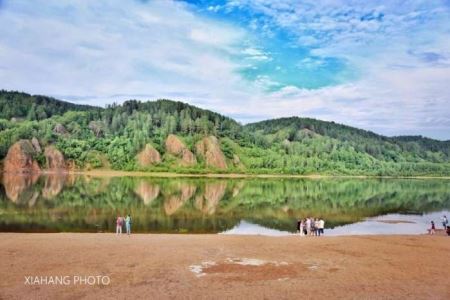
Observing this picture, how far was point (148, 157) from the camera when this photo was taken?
643 feet

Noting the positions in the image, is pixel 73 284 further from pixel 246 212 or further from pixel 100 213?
pixel 246 212

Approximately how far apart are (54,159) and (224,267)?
17827 cm

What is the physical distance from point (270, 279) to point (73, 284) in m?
9.47

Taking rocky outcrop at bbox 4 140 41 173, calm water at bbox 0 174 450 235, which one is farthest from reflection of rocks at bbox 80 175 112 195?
rocky outcrop at bbox 4 140 41 173

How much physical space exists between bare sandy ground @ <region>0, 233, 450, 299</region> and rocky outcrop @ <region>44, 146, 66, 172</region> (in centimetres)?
16004

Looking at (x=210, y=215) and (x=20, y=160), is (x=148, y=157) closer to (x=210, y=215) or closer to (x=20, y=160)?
(x=20, y=160)

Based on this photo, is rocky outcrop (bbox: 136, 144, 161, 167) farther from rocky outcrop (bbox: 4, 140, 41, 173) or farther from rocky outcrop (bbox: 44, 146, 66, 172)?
rocky outcrop (bbox: 4, 140, 41, 173)

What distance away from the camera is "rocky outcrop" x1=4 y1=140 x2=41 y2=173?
579 ft

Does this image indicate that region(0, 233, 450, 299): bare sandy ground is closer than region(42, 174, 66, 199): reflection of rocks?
Yes

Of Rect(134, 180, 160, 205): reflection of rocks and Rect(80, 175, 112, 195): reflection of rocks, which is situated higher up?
Rect(80, 175, 112, 195): reflection of rocks

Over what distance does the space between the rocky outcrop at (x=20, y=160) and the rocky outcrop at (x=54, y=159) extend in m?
5.53

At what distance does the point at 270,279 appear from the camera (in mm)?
22875

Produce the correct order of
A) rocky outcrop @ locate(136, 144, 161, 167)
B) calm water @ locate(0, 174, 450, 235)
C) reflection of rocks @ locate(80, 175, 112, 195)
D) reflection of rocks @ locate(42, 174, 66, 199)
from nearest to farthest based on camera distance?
calm water @ locate(0, 174, 450, 235) < reflection of rocks @ locate(42, 174, 66, 199) < reflection of rocks @ locate(80, 175, 112, 195) < rocky outcrop @ locate(136, 144, 161, 167)

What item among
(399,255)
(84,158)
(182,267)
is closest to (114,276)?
(182,267)
